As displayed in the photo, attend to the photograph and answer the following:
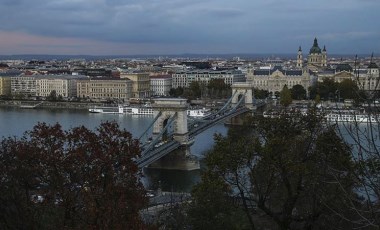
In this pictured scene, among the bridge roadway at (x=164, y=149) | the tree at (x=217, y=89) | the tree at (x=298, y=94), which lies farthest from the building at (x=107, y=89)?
the bridge roadway at (x=164, y=149)

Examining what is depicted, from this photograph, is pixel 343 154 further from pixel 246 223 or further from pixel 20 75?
pixel 20 75

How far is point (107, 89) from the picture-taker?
25.2 meters

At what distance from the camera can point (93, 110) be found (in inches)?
804

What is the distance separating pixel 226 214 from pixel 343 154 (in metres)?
1.03

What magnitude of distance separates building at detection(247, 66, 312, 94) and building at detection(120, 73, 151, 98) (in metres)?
4.59

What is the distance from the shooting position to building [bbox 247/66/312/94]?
25.7 metres

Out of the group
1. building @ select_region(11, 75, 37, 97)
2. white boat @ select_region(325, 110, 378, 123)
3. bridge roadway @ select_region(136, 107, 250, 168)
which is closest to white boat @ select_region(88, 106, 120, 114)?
building @ select_region(11, 75, 37, 97)

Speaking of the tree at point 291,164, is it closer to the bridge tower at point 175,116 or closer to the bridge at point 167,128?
the bridge at point 167,128

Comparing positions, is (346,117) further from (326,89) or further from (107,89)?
(107,89)

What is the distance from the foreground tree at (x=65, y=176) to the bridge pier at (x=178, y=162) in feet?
22.2

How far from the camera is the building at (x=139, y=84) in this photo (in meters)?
26.0

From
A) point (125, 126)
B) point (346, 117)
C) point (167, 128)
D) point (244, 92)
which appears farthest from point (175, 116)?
point (244, 92)

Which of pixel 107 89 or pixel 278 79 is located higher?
pixel 278 79

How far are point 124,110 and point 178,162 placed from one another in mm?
9956
